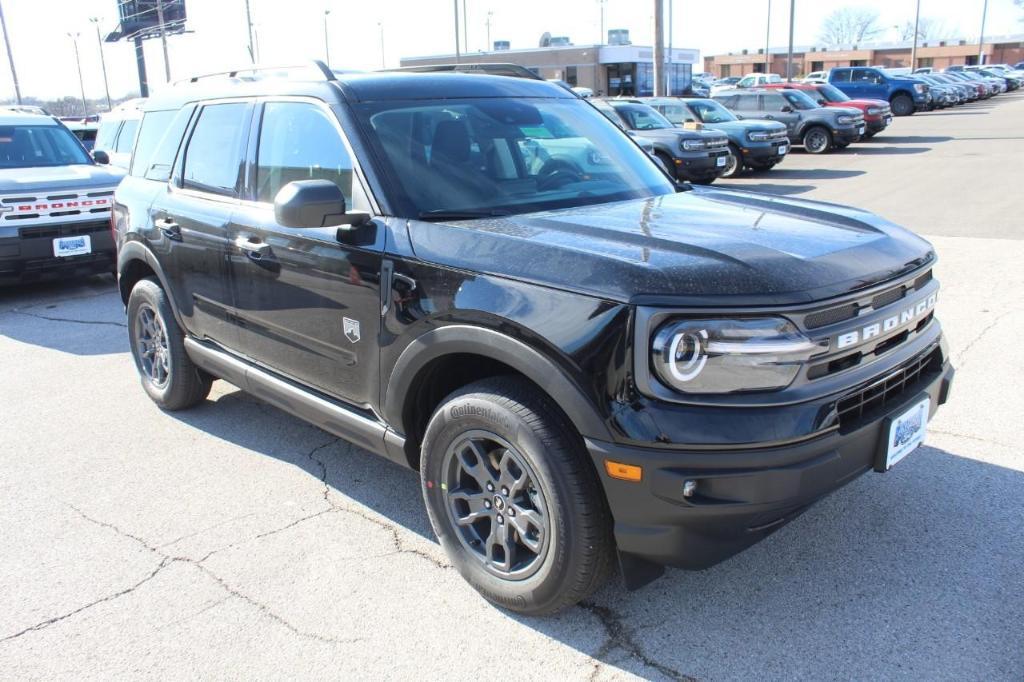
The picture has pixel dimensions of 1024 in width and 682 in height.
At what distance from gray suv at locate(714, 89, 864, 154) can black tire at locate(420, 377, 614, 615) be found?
2038 centimetres

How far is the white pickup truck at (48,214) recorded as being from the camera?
8297 mm

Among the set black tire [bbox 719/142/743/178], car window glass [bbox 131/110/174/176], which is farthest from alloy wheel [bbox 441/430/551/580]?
black tire [bbox 719/142/743/178]

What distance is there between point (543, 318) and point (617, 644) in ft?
3.85

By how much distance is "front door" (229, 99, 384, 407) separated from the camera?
133 inches

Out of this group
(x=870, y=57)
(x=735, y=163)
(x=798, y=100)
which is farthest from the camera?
(x=870, y=57)

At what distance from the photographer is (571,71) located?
64.5m

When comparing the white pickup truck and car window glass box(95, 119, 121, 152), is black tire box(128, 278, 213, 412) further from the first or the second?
car window glass box(95, 119, 121, 152)

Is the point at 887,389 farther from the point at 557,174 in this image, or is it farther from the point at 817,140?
the point at 817,140

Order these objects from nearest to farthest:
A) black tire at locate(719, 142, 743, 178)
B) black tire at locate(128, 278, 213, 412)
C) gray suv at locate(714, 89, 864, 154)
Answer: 1. black tire at locate(128, 278, 213, 412)
2. black tire at locate(719, 142, 743, 178)
3. gray suv at locate(714, 89, 864, 154)

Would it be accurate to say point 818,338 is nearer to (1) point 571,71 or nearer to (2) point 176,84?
(2) point 176,84

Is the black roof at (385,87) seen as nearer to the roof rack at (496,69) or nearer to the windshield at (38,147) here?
the roof rack at (496,69)

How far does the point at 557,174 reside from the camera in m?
3.86

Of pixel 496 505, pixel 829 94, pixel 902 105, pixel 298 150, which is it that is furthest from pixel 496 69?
pixel 902 105

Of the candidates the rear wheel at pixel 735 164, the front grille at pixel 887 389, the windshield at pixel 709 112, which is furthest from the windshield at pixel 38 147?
the windshield at pixel 709 112
